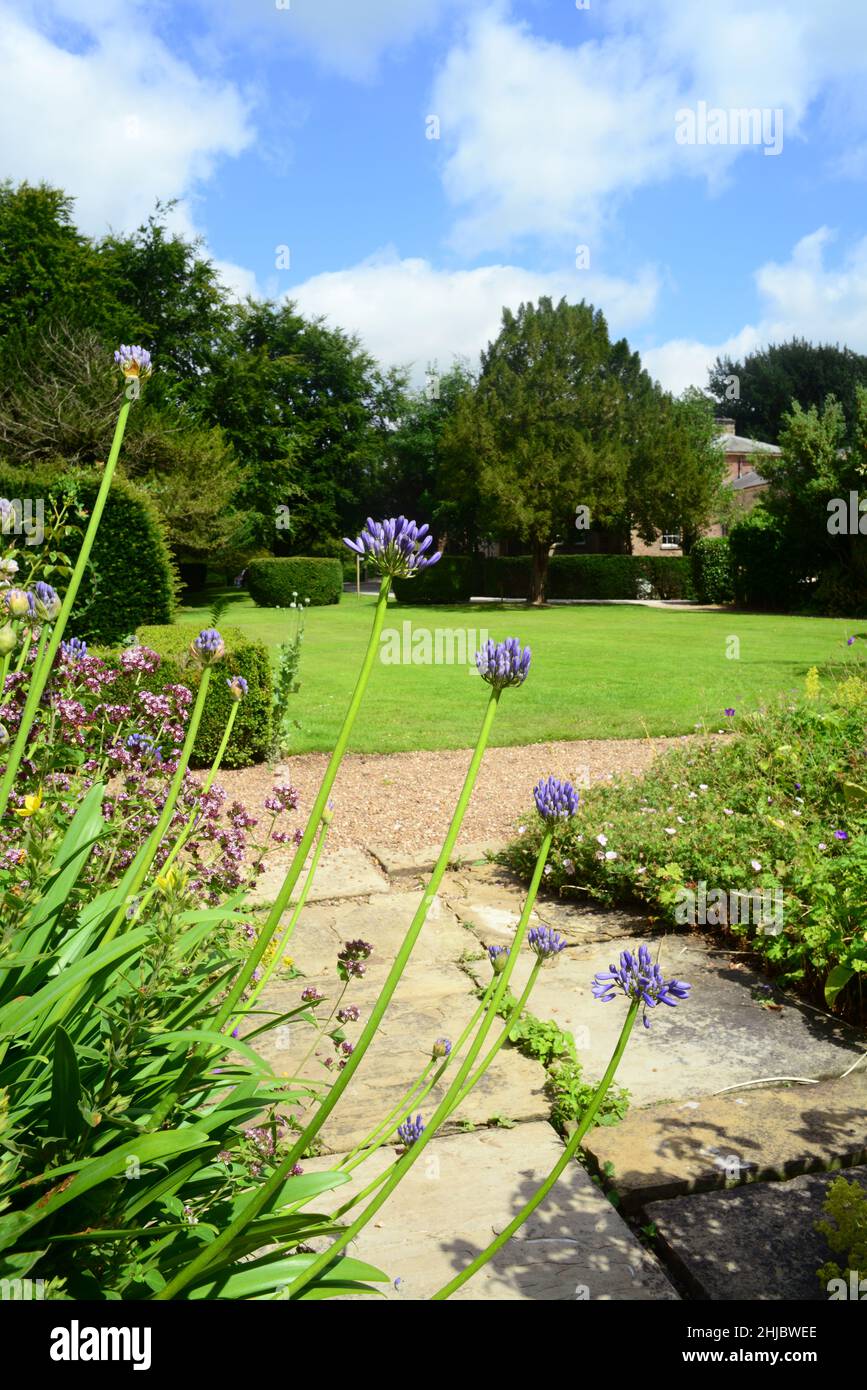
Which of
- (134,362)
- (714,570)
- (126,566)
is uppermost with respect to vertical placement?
(714,570)

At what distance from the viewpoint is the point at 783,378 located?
2381 inches

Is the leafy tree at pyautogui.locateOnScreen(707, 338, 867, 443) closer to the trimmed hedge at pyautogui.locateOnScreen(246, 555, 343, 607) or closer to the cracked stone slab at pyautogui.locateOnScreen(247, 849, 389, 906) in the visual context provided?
the trimmed hedge at pyautogui.locateOnScreen(246, 555, 343, 607)

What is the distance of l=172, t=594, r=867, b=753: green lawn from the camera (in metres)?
9.88

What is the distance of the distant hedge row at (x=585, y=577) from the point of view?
34031mm

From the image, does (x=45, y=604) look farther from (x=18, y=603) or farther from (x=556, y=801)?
(x=556, y=801)

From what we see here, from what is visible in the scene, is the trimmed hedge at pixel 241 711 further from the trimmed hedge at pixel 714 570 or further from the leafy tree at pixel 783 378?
the leafy tree at pixel 783 378

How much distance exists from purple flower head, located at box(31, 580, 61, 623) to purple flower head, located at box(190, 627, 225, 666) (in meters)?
0.29

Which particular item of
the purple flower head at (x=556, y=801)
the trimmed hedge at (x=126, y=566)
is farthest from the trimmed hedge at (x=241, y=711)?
the purple flower head at (x=556, y=801)

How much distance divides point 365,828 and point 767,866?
112 inches

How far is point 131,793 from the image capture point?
3.34 meters

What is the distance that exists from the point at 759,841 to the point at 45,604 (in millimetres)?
3765

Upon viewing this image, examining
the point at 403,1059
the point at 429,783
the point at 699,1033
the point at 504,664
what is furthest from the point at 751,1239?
the point at 429,783

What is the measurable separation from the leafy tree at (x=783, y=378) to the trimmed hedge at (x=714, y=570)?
1160 inches
